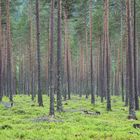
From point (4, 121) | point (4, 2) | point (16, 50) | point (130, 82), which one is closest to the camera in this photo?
point (4, 121)

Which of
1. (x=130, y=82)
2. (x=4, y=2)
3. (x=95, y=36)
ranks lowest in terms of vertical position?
(x=130, y=82)

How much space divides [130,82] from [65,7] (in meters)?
19.6

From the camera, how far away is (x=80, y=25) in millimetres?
47875

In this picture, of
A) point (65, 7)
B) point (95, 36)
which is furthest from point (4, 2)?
point (95, 36)

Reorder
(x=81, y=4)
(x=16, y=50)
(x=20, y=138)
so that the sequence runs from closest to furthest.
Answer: (x=20, y=138) < (x=81, y=4) < (x=16, y=50)

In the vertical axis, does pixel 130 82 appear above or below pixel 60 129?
above

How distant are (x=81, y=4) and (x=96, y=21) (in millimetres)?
4942

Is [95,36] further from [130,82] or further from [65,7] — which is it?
[130,82]

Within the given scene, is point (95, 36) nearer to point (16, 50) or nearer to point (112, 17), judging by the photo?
point (112, 17)

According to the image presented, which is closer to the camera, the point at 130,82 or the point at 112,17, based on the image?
the point at 130,82

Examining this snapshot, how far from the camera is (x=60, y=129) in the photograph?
14.6 m

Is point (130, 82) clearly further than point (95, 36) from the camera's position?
No

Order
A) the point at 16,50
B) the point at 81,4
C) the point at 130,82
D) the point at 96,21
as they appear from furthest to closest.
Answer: the point at 16,50 → the point at 96,21 → the point at 81,4 → the point at 130,82

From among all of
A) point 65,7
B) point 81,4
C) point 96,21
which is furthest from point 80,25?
point 65,7
